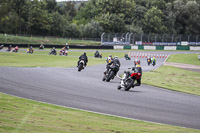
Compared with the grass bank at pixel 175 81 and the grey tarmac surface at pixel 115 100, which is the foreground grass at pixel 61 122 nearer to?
the grey tarmac surface at pixel 115 100

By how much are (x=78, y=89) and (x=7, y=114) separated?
20.6 ft

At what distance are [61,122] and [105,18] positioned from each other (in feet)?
280

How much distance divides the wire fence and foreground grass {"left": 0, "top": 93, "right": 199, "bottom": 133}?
57081 mm

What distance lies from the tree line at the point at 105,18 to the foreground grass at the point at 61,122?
225 ft

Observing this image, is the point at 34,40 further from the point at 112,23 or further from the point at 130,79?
the point at 130,79

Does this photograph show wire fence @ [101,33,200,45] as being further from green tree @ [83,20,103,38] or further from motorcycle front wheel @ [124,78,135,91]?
motorcycle front wheel @ [124,78,135,91]

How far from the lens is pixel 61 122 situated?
26.7 ft

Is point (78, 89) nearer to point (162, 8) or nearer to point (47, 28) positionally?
point (47, 28)

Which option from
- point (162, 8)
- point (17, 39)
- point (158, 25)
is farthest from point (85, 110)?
point (162, 8)

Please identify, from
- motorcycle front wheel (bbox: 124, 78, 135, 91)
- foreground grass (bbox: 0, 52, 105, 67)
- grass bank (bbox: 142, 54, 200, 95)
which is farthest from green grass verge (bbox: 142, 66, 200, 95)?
foreground grass (bbox: 0, 52, 105, 67)

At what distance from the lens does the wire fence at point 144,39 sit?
2677 inches

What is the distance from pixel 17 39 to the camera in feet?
202

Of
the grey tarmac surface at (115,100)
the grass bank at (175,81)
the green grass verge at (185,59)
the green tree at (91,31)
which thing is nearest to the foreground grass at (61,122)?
the grey tarmac surface at (115,100)

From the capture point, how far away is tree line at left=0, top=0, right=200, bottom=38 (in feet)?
269
